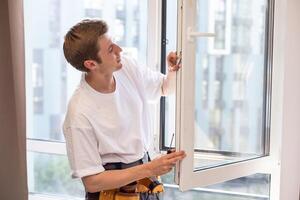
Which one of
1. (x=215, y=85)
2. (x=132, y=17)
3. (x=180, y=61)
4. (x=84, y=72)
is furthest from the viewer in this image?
(x=132, y=17)

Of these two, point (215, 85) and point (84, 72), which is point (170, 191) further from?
point (84, 72)

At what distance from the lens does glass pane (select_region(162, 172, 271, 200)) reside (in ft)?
7.13

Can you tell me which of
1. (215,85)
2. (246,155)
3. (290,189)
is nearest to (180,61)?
(215,85)

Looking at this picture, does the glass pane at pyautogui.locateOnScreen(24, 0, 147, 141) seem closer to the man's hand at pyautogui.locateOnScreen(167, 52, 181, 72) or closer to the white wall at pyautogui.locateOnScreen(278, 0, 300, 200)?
the man's hand at pyautogui.locateOnScreen(167, 52, 181, 72)

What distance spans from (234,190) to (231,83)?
1.97 feet

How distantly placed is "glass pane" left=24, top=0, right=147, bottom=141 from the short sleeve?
73 centimetres

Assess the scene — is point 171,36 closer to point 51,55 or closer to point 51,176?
point 51,55

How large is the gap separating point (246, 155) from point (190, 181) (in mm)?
447

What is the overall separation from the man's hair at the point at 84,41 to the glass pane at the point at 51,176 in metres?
0.99

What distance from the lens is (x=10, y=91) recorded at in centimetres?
203

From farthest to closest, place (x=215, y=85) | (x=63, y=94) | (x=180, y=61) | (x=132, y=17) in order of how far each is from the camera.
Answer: (x=63, y=94), (x=132, y=17), (x=215, y=85), (x=180, y=61)

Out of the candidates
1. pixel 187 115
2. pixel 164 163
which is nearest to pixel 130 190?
pixel 164 163

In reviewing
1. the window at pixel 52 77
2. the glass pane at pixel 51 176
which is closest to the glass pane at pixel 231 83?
the window at pixel 52 77

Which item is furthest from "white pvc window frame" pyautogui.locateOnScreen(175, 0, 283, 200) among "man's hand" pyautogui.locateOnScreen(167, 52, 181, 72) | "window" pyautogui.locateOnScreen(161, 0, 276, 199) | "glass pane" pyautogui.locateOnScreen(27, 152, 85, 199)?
"glass pane" pyautogui.locateOnScreen(27, 152, 85, 199)
